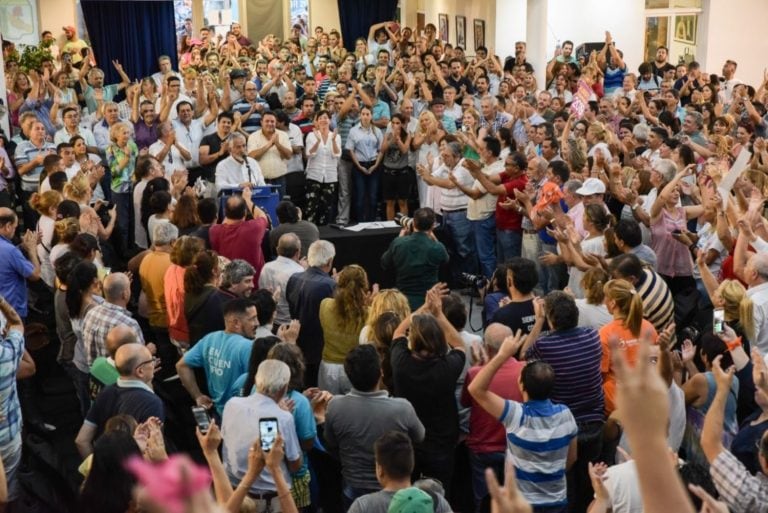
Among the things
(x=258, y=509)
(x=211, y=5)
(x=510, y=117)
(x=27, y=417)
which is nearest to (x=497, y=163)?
(x=510, y=117)

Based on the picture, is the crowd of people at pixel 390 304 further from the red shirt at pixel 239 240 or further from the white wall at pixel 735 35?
the white wall at pixel 735 35

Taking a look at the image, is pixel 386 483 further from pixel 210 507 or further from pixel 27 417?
pixel 27 417

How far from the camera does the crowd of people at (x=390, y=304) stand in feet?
11.5

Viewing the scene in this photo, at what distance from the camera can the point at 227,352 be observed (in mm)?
4812

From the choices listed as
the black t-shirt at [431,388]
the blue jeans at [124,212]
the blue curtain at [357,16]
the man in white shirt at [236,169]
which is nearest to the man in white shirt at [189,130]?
the blue jeans at [124,212]

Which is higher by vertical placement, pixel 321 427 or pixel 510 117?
pixel 510 117

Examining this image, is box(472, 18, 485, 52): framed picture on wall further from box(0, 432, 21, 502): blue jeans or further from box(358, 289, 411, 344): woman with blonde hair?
box(0, 432, 21, 502): blue jeans

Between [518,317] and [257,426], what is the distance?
1763 millimetres

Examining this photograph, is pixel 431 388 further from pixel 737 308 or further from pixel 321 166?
pixel 321 166

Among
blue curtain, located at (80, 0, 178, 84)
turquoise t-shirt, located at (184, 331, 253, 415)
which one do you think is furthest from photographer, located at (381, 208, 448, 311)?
blue curtain, located at (80, 0, 178, 84)

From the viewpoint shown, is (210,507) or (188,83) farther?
(188,83)

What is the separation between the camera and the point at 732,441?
4164 mm

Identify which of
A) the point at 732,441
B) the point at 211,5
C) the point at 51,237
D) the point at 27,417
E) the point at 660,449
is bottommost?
the point at 27,417

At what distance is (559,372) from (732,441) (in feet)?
2.67
